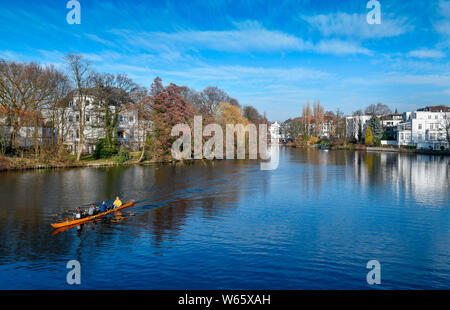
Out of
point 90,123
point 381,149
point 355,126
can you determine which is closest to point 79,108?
point 90,123

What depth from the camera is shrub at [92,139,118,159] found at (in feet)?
187

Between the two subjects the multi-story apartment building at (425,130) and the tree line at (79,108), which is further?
the multi-story apartment building at (425,130)

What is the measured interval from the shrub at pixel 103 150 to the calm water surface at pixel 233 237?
22791 mm

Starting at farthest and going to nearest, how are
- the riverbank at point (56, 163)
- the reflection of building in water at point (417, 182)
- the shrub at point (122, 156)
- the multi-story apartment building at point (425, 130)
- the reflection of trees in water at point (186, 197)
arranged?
the multi-story apartment building at point (425, 130) < the shrub at point (122, 156) < the riverbank at point (56, 163) < the reflection of building in water at point (417, 182) < the reflection of trees in water at point (186, 197)

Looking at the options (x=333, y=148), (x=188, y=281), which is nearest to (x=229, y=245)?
(x=188, y=281)

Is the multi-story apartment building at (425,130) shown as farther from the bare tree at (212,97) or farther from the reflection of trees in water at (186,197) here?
the reflection of trees in water at (186,197)

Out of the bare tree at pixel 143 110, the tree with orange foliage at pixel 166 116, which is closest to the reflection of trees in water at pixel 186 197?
the tree with orange foliage at pixel 166 116

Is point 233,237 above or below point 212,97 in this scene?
below

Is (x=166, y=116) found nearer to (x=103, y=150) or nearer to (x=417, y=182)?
(x=103, y=150)

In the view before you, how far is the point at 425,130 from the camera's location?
320 ft

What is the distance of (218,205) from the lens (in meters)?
26.5

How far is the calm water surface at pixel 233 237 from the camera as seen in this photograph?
1349 cm

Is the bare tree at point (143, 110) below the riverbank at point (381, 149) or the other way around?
the other way around

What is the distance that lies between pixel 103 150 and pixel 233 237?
44.7m
